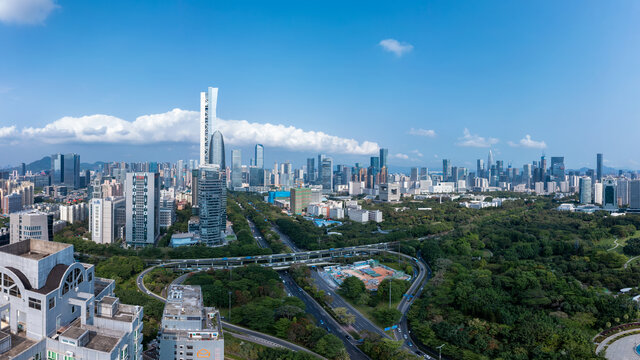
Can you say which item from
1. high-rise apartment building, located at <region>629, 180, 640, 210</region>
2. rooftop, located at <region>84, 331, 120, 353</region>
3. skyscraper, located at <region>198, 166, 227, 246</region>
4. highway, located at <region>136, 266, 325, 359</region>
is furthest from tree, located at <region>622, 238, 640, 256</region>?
rooftop, located at <region>84, 331, 120, 353</region>

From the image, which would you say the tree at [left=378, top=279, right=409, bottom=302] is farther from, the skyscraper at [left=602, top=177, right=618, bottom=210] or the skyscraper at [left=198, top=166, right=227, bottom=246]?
the skyscraper at [left=602, top=177, right=618, bottom=210]

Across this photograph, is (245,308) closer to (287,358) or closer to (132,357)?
(287,358)

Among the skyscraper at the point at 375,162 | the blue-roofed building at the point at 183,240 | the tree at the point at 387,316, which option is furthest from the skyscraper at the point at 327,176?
the tree at the point at 387,316

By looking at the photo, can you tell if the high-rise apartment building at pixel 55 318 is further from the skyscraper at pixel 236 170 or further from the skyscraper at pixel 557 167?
the skyscraper at pixel 557 167

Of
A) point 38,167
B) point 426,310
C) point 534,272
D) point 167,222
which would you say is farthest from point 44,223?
point 38,167

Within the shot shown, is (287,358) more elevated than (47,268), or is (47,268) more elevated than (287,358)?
(47,268)

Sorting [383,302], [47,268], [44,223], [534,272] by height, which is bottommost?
[383,302]

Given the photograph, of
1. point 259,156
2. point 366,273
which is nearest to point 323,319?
point 366,273
